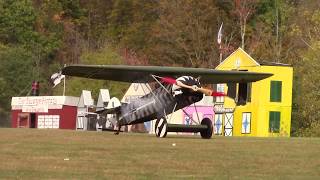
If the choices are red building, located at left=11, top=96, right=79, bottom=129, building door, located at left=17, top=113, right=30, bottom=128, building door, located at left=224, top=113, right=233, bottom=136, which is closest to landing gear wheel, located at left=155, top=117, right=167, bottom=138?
building door, located at left=224, top=113, right=233, bottom=136

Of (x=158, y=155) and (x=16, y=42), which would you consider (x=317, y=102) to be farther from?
(x=16, y=42)

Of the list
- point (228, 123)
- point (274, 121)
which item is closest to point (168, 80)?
point (274, 121)

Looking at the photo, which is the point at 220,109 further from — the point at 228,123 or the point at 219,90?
the point at 219,90

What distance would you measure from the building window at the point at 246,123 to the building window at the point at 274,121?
4.83 feet

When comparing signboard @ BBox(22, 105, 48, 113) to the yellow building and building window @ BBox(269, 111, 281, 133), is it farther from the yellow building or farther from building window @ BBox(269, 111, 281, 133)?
building window @ BBox(269, 111, 281, 133)

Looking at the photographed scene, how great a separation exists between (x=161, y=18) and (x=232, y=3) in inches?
339

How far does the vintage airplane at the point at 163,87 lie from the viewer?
2680 centimetres

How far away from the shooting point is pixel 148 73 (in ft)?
94.6

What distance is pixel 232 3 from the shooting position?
282ft

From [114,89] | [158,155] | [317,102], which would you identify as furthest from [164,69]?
[114,89]

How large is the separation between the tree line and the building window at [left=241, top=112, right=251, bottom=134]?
11695 mm

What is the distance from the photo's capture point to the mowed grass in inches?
552

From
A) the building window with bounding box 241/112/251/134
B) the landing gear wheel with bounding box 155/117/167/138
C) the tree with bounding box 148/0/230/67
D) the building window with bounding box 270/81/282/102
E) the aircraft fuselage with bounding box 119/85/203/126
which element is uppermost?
the tree with bounding box 148/0/230/67

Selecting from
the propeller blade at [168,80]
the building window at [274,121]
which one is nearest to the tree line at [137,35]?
the building window at [274,121]
